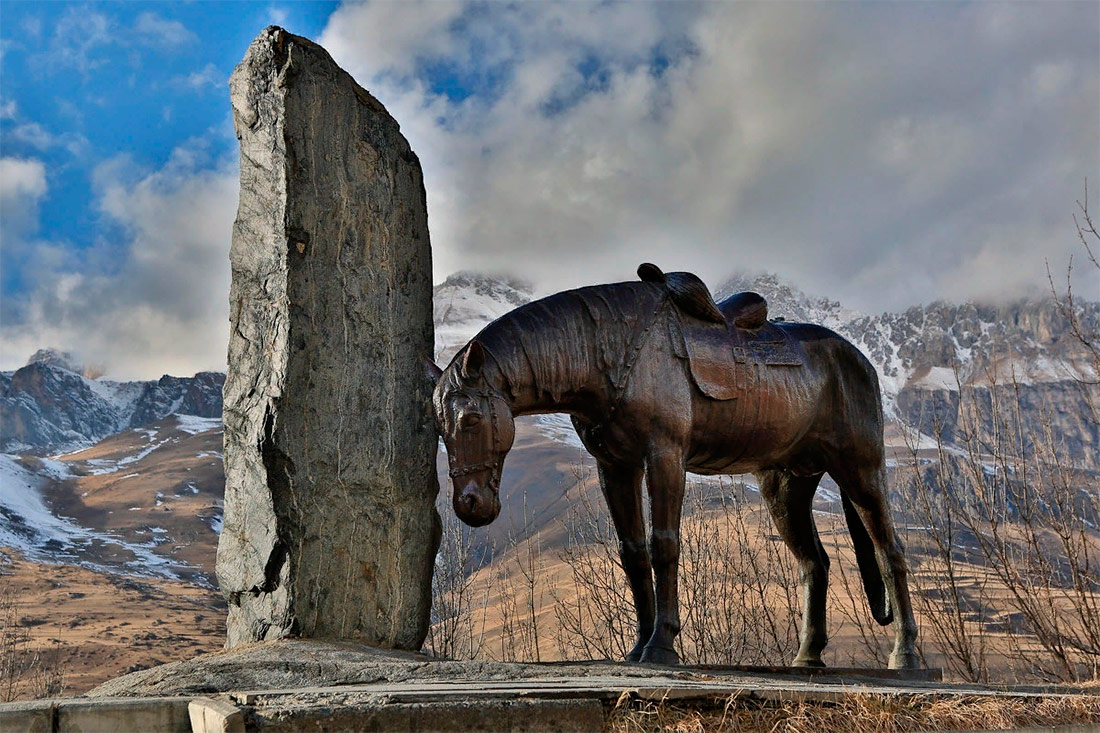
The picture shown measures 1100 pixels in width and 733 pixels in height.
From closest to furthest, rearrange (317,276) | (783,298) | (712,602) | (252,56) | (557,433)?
(317,276), (252,56), (712,602), (557,433), (783,298)

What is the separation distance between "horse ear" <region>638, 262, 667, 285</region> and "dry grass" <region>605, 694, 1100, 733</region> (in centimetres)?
266

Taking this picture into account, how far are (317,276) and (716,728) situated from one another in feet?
9.97

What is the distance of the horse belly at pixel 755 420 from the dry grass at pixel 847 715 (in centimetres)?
196

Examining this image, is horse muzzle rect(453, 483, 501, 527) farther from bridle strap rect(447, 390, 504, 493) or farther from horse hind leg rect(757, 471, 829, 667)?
horse hind leg rect(757, 471, 829, 667)

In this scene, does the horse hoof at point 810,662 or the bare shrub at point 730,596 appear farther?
the bare shrub at point 730,596

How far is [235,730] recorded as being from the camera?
305cm

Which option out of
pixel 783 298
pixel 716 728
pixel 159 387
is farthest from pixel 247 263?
pixel 783 298

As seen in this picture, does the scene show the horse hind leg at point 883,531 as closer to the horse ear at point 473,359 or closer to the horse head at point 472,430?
A: the horse head at point 472,430

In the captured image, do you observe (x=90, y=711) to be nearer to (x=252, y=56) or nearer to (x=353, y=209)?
(x=353, y=209)

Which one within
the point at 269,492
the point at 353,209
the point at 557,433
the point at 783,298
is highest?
the point at 783,298

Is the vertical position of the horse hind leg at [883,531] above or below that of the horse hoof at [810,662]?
above

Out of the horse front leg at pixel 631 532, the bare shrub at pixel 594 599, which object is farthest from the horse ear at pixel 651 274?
the bare shrub at pixel 594 599

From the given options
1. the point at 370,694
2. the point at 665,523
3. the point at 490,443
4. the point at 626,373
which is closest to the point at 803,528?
the point at 665,523

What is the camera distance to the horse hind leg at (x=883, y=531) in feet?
20.8
